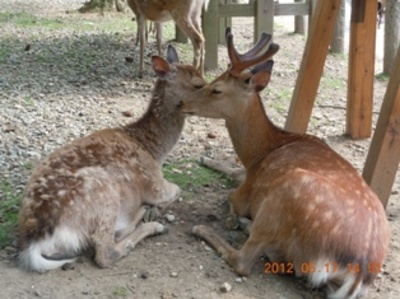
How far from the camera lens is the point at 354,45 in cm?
506

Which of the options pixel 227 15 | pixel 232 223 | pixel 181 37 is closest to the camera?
pixel 232 223


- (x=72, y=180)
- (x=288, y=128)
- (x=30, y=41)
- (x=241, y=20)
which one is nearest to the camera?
(x=72, y=180)

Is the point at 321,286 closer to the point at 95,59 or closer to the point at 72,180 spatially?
the point at 72,180

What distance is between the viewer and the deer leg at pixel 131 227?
3561mm

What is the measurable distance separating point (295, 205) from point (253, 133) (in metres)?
0.94

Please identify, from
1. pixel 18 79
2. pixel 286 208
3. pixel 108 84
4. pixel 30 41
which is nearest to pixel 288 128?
pixel 286 208

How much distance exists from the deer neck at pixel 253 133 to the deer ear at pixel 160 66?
54 cm

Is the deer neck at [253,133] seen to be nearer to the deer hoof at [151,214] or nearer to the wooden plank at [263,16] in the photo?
the deer hoof at [151,214]

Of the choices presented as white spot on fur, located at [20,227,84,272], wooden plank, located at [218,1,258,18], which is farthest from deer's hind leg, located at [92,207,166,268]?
wooden plank, located at [218,1,258,18]

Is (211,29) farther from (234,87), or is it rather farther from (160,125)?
(234,87)

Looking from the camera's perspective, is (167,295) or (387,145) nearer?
(167,295)

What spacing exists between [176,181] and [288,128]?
103 cm

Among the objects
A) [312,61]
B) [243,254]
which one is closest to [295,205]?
[243,254]

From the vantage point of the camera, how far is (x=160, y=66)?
4.08 meters
